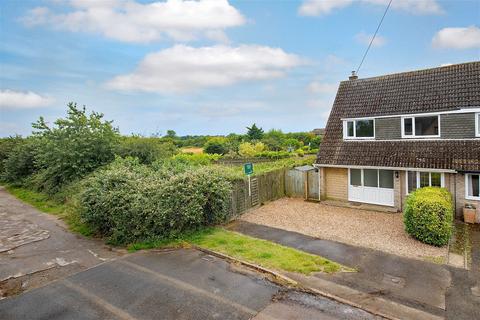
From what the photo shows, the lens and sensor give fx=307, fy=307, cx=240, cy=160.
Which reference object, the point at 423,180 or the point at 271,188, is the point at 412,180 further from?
the point at 271,188

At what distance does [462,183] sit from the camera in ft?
45.4

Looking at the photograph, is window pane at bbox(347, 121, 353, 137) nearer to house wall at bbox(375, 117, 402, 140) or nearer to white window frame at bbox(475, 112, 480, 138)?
house wall at bbox(375, 117, 402, 140)

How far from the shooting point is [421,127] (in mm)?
15625

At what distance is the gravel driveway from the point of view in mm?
10859

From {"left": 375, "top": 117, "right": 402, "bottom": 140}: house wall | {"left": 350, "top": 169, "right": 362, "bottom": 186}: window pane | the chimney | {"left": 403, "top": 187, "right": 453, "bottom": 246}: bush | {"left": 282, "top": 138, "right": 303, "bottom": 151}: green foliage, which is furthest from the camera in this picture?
{"left": 282, "top": 138, "right": 303, "bottom": 151}: green foliage

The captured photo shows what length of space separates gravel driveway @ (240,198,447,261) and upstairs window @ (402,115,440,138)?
13.9ft

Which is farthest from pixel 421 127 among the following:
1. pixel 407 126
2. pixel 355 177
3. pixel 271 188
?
pixel 271 188

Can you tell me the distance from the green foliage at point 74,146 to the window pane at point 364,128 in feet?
48.9

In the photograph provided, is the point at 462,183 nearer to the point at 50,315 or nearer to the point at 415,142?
the point at 415,142

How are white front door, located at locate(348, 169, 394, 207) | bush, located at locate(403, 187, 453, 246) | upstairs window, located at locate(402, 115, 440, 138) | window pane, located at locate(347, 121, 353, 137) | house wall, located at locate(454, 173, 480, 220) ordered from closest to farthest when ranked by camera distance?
bush, located at locate(403, 187, 453, 246)
house wall, located at locate(454, 173, 480, 220)
upstairs window, located at locate(402, 115, 440, 138)
white front door, located at locate(348, 169, 394, 207)
window pane, located at locate(347, 121, 353, 137)

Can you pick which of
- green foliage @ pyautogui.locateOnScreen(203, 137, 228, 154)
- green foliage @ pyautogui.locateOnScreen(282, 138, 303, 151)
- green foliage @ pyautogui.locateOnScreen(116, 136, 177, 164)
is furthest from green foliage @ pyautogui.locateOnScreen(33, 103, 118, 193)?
green foliage @ pyautogui.locateOnScreen(282, 138, 303, 151)

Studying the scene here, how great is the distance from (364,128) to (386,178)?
123 inches

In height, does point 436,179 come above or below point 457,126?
below

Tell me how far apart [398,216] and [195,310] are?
11661mm
